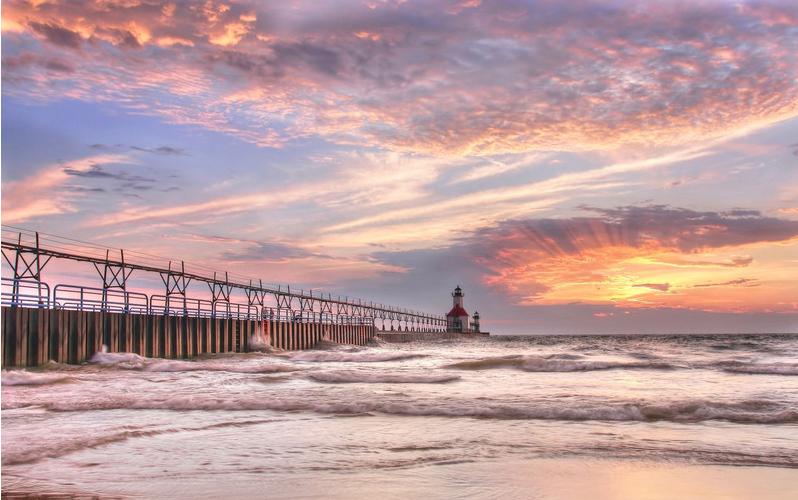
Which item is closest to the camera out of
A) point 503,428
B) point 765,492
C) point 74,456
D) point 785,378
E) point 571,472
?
point 765,492

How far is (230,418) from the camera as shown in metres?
9.84

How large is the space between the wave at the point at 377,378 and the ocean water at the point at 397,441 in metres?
1.21

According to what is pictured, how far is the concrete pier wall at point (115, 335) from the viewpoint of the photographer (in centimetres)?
1961

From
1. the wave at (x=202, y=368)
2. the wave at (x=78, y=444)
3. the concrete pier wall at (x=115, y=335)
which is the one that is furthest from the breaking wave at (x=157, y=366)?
the wave at (x=78, y=444)

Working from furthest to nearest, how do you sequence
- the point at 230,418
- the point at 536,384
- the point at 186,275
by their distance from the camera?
the point at 186,275 < the point at 536,384 < the point at 230,418

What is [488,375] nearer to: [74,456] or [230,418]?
[230,418]

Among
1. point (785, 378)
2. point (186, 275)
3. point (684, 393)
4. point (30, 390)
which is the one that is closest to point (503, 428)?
point (684, 393)

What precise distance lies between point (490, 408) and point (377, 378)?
22.3 ft

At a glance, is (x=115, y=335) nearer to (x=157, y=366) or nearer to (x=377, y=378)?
(x=157, y=366)

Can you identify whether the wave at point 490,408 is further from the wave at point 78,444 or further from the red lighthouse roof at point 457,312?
the red lighthouse roof at point 457,312

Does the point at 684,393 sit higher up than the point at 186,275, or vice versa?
the point at 186,275

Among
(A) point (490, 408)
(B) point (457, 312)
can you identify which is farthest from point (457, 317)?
(A) point (490, 408)

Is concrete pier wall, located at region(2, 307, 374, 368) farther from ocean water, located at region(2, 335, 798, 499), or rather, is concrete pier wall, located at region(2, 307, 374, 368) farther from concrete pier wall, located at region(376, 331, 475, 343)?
concrete pier wall, located at region(376, 331, 475, 343)

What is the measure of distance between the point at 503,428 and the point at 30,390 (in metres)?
10.1
